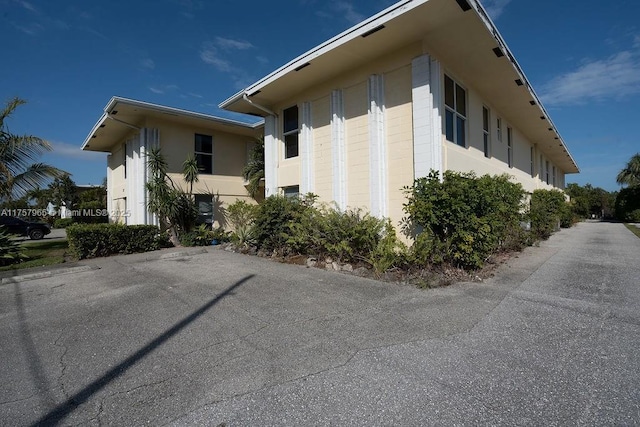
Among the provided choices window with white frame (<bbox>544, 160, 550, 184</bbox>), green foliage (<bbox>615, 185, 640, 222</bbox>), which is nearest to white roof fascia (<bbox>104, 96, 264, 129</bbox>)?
window with white frame (<bbox>544, 160, 550, 184</bbox>)

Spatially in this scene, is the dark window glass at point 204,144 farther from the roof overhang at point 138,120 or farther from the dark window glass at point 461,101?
the dark window glass at point 461,101

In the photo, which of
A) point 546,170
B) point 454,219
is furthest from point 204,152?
point 546,170

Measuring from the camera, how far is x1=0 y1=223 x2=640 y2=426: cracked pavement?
2.15m

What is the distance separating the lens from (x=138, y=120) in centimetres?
1189

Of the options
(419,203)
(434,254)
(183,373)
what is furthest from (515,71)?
A: (183,373)

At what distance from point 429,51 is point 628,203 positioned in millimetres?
36078

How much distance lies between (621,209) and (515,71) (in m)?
34.2

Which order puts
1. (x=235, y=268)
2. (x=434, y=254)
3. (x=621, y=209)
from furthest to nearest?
1. (x=621, y=209)
2. (x=235, y=268)
3. (x=434, y=254)

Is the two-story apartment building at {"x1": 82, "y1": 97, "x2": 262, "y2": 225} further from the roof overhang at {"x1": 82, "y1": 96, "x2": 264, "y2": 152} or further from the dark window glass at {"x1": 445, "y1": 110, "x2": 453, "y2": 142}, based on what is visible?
the dark window glass at {"x1": 445, "y1": 110, "x2": 453, "y2": 142}

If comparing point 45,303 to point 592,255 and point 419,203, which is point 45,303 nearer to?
point 419,203

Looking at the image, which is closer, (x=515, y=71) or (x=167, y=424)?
(x=167, y=424)

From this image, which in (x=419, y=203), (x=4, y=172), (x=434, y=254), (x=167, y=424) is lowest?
(x=167, y=424)

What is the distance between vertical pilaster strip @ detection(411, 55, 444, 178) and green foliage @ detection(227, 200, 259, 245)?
4.95 m

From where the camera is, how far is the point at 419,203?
5.83 metres
